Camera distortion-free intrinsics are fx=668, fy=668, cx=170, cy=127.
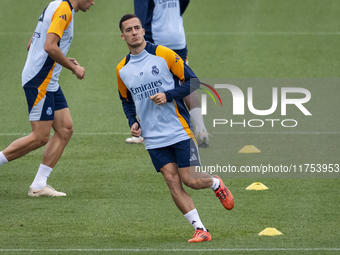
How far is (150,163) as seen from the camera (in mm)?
8703

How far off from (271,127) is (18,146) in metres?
4.70

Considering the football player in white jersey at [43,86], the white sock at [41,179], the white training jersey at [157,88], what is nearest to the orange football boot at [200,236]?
the white training jersey at [157,88]

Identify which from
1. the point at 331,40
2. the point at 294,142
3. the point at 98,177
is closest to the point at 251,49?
the point at 331,40

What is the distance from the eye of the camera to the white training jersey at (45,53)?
23.3ft

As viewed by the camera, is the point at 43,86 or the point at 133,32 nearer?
the point at 133,32

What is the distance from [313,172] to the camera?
8.16 meters

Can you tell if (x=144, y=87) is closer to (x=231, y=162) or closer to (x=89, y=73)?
(x=231, y=162)

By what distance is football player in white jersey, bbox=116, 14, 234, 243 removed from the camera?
229 inches

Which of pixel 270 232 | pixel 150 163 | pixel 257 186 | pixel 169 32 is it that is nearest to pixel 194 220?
pixel 270 232

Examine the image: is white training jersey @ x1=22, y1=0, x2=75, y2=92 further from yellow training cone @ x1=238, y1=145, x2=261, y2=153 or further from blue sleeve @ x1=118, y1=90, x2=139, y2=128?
yellow training cone @ x1=238, y1=145, x2=261, y2=153

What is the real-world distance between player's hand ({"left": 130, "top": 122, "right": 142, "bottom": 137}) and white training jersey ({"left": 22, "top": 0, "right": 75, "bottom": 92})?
1.75 m

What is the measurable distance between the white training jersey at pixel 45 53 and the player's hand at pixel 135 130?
1748mm

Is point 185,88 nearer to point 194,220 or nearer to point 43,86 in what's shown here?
point 194,220

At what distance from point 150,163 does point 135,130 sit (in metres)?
2.92
